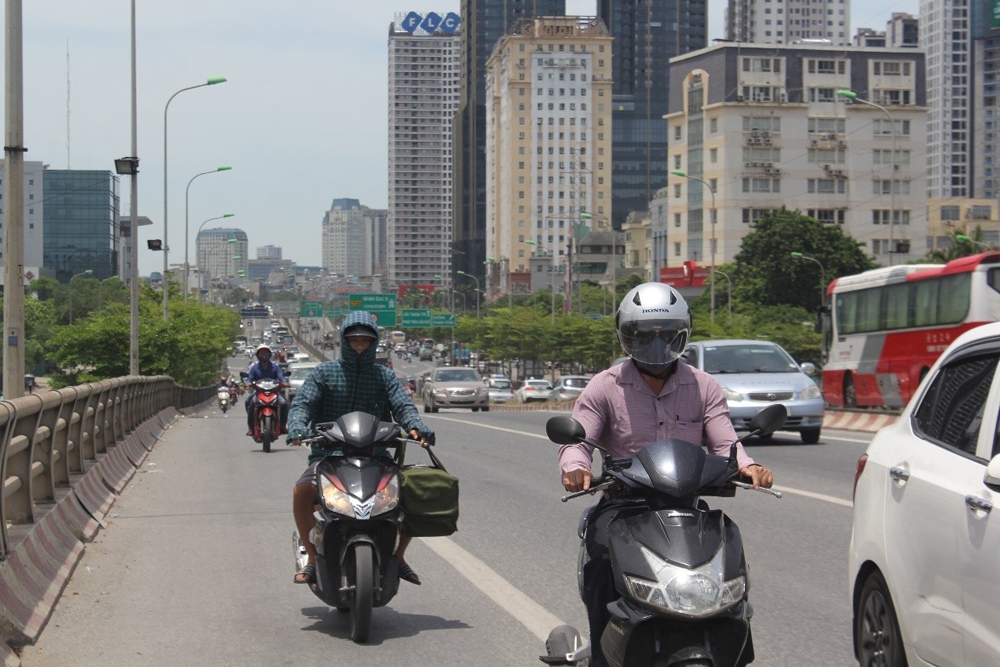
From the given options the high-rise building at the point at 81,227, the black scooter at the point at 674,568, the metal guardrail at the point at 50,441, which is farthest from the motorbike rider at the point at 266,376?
the high-rise building at the point at 81,227

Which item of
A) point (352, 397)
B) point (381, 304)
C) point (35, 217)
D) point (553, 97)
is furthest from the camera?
point (553, 97)

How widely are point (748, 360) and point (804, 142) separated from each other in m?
104

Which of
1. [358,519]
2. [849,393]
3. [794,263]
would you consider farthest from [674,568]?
[794,263]

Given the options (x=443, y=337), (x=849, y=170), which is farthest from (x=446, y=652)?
(x=443, y=337)

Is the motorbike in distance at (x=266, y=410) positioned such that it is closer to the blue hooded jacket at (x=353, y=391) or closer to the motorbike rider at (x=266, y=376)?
the motorbike rider at (x=266, y=376)

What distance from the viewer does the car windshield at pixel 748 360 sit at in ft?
70.4

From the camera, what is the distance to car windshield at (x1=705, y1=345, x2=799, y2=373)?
21.5 meters

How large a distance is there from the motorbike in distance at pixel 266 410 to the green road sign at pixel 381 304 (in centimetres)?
5423

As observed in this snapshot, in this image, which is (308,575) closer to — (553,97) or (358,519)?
(358,519)

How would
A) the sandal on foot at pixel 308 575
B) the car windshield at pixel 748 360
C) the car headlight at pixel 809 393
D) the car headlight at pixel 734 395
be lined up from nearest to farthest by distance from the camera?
the sandal on foot at pixel 308 575 → the car headlight at pixel 734 395 → the car headlight at pixel 809 393 → the car windshield at pixel 748 360

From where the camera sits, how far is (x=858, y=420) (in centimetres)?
2672

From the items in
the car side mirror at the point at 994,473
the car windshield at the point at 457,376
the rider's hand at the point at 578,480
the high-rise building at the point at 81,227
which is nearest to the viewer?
the car side mirror at the point at 994,473

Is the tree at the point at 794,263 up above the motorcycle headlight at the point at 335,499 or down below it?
above

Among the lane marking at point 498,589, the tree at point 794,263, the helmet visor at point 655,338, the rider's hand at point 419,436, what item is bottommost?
the lane marking at point 498,589
